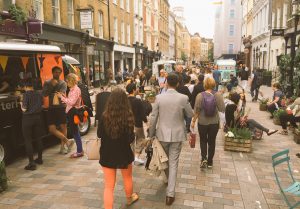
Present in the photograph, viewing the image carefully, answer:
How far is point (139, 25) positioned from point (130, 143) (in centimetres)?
3289

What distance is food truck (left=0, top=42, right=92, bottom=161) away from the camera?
596cm

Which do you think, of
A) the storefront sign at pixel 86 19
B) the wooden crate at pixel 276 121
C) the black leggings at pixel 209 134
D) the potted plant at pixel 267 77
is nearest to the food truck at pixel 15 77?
the black leggings at pixel 209 134

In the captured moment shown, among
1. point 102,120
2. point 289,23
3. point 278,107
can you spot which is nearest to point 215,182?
point 102,120

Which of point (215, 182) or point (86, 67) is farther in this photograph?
point (86, 67)

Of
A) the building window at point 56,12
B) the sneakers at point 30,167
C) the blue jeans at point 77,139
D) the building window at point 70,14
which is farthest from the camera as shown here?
the building window at point 70,14

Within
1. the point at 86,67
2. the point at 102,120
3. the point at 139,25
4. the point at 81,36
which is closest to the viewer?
the point at 102,120

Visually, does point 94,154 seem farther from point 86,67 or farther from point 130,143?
point 86,67

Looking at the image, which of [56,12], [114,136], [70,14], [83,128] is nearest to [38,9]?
[56,12]

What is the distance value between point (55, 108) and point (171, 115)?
338 centimetres

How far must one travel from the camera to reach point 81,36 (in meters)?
19.5

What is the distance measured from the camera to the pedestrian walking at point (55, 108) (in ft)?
21.8

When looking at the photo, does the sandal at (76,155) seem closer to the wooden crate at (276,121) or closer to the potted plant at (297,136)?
the potted plant at (297,136)

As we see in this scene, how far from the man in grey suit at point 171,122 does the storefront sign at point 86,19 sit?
48.3ft

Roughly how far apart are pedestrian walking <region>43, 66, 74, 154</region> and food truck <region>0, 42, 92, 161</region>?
0.31 m
